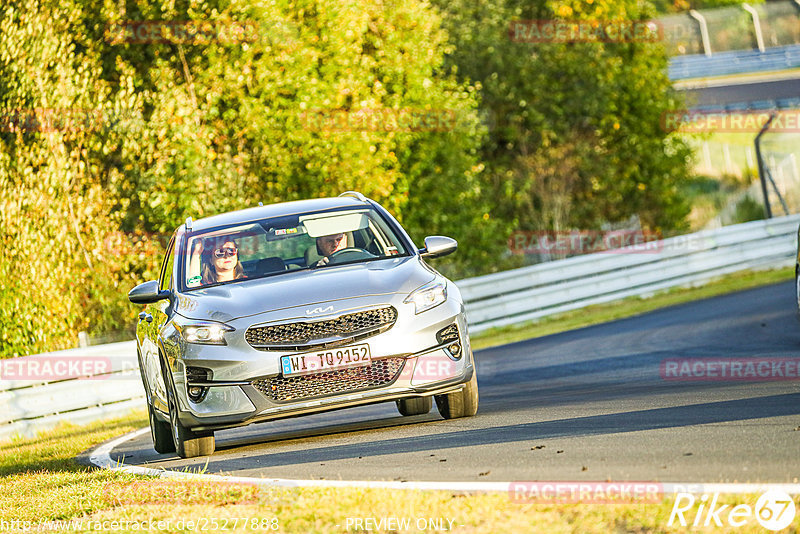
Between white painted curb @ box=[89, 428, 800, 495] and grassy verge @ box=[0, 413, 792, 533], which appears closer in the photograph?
grassy verge @ box=[0, 413, 792, 533]

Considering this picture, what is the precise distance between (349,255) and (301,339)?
4.43 feet

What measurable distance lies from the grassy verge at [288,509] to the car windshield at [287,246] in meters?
1.81

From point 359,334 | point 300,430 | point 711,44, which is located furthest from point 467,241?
point 711,44

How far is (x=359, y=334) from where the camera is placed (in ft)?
26.8

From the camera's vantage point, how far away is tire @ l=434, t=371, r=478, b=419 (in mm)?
9008

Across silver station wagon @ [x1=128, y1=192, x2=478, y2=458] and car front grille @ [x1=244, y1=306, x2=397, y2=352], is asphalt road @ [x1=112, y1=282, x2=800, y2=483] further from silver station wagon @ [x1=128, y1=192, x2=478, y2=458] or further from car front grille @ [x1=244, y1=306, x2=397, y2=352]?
car front grille @ [x1=244, y1=306, x2=397, y2=352]

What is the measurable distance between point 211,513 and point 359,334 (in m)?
2.48

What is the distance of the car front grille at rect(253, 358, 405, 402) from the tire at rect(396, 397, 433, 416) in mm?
1833

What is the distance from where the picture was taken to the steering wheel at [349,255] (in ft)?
30.5

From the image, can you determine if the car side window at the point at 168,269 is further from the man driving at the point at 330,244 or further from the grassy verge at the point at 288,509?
the grassy verge at the point at 288,509
